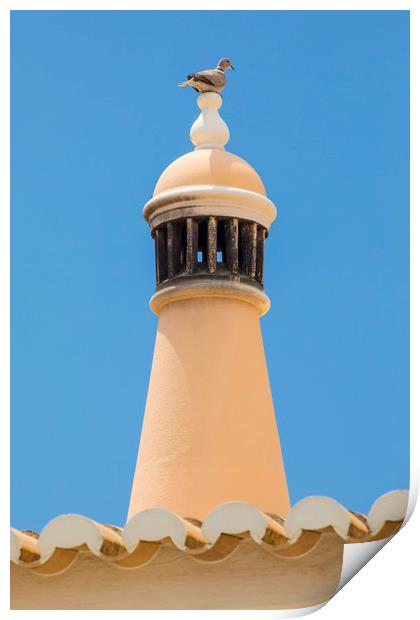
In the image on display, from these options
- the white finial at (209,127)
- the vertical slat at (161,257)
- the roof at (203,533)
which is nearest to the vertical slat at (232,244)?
the vertical slat at (161,257)

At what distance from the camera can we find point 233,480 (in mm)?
11547

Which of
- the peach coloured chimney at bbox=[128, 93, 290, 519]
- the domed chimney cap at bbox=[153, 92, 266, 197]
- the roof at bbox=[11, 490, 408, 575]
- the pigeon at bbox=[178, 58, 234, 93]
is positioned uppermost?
the pigeon at bbox=[178, 58, 234, 93]

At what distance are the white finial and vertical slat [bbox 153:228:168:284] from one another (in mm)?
891

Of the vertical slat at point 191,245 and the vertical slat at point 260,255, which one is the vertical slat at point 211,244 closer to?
the vertical slat at point 191,245

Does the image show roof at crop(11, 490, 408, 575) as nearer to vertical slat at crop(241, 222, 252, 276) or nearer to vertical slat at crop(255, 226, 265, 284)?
vertical slat at crop(241, 222, 252, 276)

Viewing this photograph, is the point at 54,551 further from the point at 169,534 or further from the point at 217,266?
the point at 217,266

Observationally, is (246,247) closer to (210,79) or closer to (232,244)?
(232,244)

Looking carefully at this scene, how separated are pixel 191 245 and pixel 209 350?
35.0 inches

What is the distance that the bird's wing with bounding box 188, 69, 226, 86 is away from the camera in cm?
1288

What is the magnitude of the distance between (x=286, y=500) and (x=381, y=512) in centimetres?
306

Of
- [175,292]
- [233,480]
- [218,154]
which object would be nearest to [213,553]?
[233,480]

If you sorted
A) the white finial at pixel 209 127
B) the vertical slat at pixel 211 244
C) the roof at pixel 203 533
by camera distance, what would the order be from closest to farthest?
the roof at pixel 203 533
the vertical slat at pixel 211 244
the white finial at pixel 209 127

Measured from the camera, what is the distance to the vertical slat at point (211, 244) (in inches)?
477

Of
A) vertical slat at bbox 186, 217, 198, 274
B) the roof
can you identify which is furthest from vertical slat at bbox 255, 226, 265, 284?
the roof
